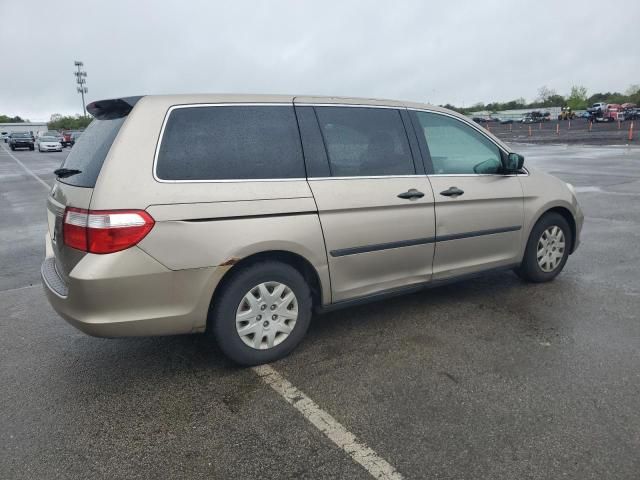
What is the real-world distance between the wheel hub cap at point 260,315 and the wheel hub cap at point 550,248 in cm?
271

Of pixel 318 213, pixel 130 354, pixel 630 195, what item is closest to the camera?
pixel 318 213

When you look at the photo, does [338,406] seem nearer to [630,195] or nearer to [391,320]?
[391,320]

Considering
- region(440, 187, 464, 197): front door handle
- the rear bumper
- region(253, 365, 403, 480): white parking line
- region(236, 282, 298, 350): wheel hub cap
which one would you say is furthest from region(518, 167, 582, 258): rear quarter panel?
the rear bumper

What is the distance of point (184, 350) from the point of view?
3793 millimetres

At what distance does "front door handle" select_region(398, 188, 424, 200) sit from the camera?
3.88 m

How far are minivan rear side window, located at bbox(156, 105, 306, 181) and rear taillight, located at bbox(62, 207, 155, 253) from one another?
0.30 m

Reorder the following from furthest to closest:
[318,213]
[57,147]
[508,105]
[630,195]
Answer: [508,105], [57,147], [630,195], [318,213]

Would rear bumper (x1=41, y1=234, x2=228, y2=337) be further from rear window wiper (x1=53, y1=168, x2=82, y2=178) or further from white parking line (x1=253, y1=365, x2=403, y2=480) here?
rear window wiper (x1=53, y1=168, x2=82, y2=178)

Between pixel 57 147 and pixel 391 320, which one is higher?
pixel 57 147

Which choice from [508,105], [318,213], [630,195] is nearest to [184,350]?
[318,213]

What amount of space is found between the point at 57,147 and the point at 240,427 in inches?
1573

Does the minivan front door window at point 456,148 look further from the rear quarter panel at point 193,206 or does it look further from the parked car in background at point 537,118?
the parked car in background at point 537,118

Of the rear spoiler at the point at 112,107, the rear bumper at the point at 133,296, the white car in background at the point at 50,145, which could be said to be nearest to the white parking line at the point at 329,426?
the rear bumper at the point at 133,296

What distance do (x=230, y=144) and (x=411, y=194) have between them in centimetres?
143
